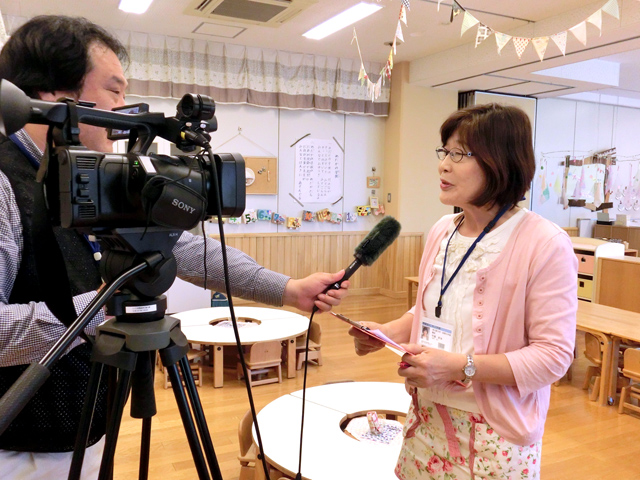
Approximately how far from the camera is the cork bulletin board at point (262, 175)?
20.4ft

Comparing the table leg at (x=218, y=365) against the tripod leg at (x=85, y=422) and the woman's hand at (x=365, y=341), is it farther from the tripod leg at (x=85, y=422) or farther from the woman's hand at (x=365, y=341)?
the tripod leg at (x=85, y=422)

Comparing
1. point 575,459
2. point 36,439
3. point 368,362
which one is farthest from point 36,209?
point 368,362

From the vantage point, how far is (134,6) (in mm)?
4582

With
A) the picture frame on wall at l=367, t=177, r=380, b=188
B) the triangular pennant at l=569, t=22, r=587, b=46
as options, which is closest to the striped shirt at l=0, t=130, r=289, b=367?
the triangular pennant at l=569, t=22, r=587, b=46

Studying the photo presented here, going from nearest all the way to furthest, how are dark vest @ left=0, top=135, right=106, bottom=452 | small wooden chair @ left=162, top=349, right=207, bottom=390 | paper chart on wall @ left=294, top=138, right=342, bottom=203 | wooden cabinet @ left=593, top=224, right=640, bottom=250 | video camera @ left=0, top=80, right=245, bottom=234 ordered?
1. video camera @ left=0, top=80, right=245, bottom=234
2. dark vest @ left=0, top=135, right=106, bottom=452
3. small wooden chair @ left=162, top=349, right=207, bottom=390
4. paper chart on wall @ left=294, top=138, right=342, bottom=203
5. wooden cabinet @ left=593, top=224, right=640, bottom=250

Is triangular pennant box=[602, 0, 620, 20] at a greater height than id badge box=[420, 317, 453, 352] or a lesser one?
greater

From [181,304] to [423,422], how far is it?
4.60 meters

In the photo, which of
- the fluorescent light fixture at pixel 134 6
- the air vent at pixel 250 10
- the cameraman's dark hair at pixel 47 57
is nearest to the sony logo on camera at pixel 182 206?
the cameraman's dark hair at pixel 47 57

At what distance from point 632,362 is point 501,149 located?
114 inches

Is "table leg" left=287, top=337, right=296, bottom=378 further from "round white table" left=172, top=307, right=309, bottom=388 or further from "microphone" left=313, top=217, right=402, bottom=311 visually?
"microphone" left=313, top=217, right=402, bottom=311

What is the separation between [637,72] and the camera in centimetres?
668

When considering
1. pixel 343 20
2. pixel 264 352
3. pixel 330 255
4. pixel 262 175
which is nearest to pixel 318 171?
pixel 262 175

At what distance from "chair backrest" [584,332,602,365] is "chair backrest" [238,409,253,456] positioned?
2.84 metres

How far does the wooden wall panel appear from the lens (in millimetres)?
6355
